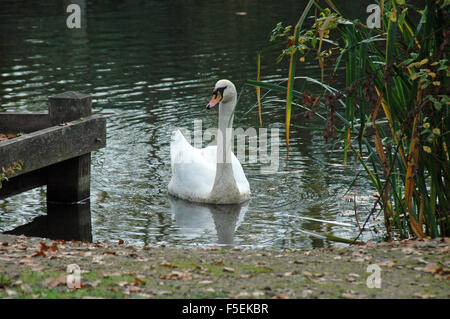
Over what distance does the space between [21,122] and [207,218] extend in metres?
2.78

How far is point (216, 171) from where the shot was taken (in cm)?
993

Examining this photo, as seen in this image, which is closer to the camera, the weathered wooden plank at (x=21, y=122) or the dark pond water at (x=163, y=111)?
the dark pond water at (x=163, y=111)

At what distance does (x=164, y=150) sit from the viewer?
12.1m

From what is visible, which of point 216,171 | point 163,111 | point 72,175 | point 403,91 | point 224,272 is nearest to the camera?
point 224,272

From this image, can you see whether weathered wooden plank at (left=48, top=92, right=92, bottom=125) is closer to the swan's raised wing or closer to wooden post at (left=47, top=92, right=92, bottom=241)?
wooden post at (left=47, top=92, right=92, bottom=241)

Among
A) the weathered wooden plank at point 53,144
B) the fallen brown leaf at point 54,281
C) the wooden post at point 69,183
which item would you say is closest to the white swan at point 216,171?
the weathered wooden plank at point 53,144

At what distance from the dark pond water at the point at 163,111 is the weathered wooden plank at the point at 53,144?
0.82m

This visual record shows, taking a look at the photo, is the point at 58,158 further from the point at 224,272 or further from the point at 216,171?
the point at 224,272

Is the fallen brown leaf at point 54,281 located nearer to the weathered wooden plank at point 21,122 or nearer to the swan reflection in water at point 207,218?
the swan reflection in water at point 207,218

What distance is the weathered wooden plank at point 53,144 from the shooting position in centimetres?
844

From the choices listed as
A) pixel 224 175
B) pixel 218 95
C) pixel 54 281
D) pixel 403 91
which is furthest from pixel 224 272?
pixel 218 95

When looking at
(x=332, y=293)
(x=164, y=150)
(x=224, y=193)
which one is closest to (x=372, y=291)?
(x=332, y=293)

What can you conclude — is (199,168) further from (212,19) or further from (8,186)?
(212,19)

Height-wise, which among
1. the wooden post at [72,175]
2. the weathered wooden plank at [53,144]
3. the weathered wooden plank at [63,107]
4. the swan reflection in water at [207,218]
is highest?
the weathered wooden plank at [63,107]
